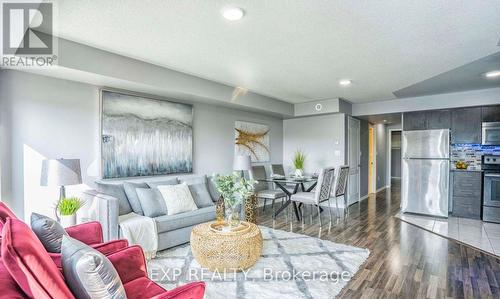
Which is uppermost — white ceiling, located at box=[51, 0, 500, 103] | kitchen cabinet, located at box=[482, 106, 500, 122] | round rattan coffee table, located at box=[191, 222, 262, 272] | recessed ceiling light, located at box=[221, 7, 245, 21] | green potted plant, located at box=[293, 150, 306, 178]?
white ceiling, located at box=[51, 0, 500, 103]

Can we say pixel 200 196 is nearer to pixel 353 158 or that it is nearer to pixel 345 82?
pixel 345 82

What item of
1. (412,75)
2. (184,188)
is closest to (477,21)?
(412,75)

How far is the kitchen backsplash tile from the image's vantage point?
526 centimetres

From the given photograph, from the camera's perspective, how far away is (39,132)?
3072 millimetres

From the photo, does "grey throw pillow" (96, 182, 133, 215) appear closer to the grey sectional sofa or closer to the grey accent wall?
the grey sectional sofa

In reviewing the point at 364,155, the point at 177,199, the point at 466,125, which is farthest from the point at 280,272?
the point at 364,155

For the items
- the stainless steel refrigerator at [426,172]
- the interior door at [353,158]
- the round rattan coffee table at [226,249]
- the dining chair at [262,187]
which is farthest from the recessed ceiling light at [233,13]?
the stainless steel refrigerator at [426,172]

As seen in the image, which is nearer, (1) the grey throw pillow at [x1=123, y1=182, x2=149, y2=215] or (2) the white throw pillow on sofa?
(1) the grey throw pillow at [x1=123, y1=182, x2=149, y2=215]

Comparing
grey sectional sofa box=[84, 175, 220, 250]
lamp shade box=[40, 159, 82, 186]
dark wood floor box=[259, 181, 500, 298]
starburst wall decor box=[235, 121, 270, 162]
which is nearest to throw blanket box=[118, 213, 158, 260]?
grey sectional sofa box=[84, 175, 220, 250]

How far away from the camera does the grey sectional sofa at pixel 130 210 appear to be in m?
2.89

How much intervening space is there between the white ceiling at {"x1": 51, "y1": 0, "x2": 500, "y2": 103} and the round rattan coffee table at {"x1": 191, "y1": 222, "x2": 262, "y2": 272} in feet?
6.51

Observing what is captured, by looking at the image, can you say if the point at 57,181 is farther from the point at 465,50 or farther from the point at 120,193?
the point at 465,50

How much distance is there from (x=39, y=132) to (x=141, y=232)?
1.63 metres

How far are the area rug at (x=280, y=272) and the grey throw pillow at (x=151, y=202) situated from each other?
1.64 ft
